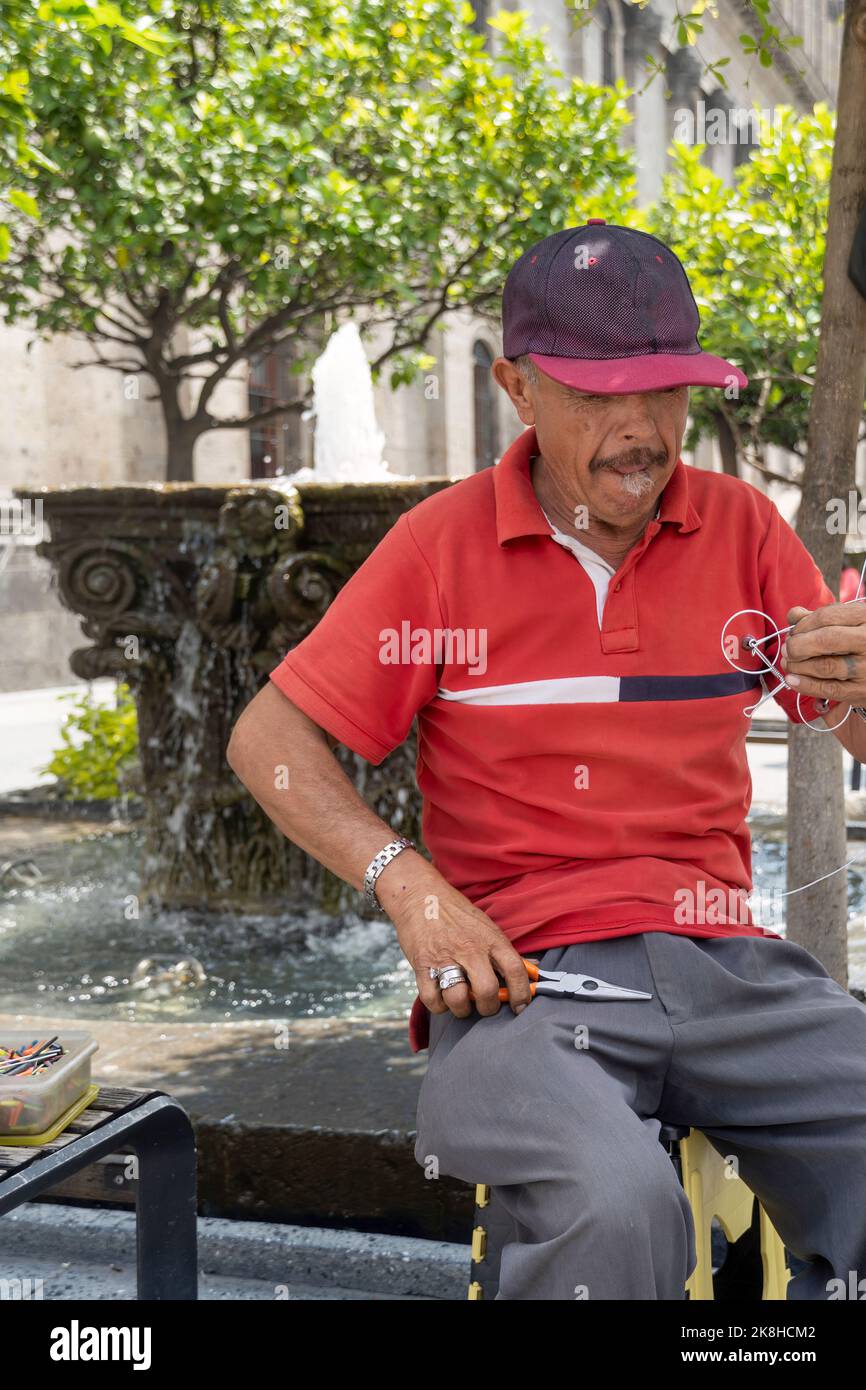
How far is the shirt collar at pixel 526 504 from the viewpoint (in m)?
2.27

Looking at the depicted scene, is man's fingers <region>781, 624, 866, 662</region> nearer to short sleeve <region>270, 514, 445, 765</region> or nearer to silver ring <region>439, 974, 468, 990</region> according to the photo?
short sleeve <region>270, 514, 445, 765</region>

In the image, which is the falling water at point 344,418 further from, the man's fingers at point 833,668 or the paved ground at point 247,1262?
the man's fingers at point 833,668

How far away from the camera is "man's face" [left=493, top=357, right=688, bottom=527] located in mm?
2207

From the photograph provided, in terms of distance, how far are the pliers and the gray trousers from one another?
0.6 inches

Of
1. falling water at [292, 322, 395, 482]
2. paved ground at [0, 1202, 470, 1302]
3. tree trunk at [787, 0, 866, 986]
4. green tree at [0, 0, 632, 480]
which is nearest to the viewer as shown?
paved ground at [0, 1202, 470, 1302]

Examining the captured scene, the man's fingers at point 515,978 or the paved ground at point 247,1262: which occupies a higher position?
the man's fingers at point 515,978

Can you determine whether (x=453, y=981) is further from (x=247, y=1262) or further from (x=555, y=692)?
(x=247, y=1262)

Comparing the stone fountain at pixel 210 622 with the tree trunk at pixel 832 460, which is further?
the stone fountain at pixel 210 622

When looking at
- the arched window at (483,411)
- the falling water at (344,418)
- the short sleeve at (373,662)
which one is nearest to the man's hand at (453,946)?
the short sleeve at (373,662)

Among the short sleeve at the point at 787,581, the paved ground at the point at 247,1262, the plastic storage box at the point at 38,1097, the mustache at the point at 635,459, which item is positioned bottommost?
the paved ground at the point at 247,1262

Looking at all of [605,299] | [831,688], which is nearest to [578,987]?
[831,688]

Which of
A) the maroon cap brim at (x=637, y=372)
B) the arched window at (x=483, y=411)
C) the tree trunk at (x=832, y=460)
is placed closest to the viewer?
the maroon cap brim at (x=637, y=372)

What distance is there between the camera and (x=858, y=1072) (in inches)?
81.4

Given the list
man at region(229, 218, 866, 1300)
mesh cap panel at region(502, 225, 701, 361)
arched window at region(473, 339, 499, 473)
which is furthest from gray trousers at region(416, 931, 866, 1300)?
arched window at region(473, 339, 499, 473)
